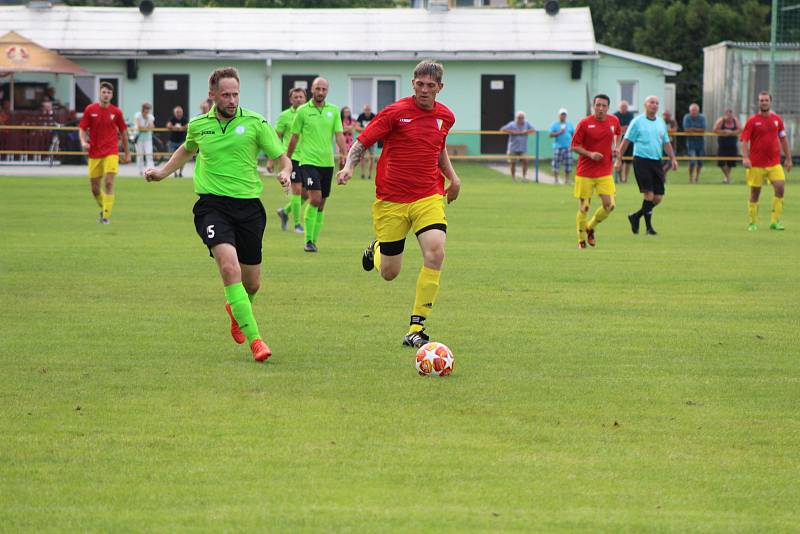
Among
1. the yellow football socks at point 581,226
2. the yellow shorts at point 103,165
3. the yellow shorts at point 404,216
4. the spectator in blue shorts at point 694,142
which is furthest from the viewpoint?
the spectator in blue shorts at point 694,142

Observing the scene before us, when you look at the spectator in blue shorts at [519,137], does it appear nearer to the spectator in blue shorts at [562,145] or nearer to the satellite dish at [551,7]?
the spectator in blue shorts at [562,145]

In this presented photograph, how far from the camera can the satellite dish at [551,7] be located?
1881 inches

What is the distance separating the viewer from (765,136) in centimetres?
2228

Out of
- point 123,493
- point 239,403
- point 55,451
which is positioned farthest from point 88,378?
point 123,493

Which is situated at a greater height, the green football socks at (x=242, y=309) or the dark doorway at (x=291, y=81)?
the dark doorway at (x=291, y=81)

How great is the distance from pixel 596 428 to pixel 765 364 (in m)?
2.67

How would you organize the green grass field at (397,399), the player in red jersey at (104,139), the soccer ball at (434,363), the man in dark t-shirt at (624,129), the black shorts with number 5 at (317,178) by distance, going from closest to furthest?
the green grass field at (397,399), the soccer ball at (434,363), the black shorts with number 5 at (317,178), the player in red jersey at (104,139), the man in dark t-shirt at (624,129)

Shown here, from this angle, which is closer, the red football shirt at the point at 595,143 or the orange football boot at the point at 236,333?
the orange football boot at the point at 236,333

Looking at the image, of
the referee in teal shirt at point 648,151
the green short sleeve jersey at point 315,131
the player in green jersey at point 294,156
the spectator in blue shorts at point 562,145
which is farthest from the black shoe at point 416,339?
the spectator in blue shorts at point 562,145

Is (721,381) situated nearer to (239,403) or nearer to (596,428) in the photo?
(596,428)

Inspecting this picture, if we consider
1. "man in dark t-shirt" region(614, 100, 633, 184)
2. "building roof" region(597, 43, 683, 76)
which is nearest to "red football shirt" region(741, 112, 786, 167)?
"man in dark t-shirt" region(614, 100, 633, 184)

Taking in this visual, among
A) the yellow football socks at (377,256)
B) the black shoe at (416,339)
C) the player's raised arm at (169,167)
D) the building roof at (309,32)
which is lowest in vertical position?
the black shoe at (416,339)

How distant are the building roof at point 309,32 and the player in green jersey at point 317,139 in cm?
2864

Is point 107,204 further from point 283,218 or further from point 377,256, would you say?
point 377,256
